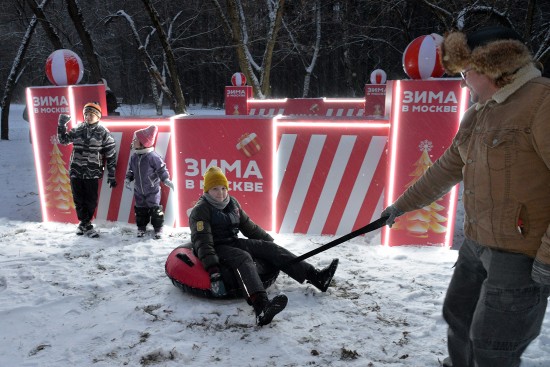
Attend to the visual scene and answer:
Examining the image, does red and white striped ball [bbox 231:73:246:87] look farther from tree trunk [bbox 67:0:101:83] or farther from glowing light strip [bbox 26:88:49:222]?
glowing light strip [bbox 26:88:49:222]

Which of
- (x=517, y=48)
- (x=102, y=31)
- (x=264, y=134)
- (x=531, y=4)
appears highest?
(x=102, y=31)

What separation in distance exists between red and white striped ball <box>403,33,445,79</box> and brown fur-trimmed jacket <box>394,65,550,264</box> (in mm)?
2801

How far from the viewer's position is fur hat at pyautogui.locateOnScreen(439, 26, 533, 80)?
1.76 meters

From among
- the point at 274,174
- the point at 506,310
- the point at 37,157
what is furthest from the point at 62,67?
the point at 506,310

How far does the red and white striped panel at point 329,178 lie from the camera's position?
504 cm

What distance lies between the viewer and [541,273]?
5.47 feet

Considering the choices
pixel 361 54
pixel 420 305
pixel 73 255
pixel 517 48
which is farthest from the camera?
pixel 361 54

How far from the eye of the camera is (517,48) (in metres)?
1.76

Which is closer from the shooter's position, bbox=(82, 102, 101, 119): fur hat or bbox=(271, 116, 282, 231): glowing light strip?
bbox=(271, 116, 282, 231): glowing light strip

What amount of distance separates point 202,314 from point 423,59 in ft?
11.4

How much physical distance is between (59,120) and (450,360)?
5280 mm

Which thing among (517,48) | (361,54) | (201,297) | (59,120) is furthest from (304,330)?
(361,54)

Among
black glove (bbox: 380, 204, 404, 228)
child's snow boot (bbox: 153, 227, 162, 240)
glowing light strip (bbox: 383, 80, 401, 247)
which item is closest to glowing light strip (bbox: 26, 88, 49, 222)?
child's snow boot (bbox: 153, 227, 162, 240)

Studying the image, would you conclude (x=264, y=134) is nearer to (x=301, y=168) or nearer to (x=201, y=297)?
(x=301, y=168)
